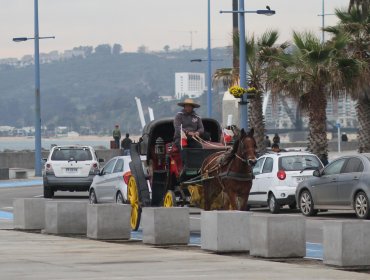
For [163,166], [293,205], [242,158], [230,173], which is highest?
[242,158]

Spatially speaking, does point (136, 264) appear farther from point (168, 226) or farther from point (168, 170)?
point (168, 170)

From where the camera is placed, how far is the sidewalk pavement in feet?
51.8

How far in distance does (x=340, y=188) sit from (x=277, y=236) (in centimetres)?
1084

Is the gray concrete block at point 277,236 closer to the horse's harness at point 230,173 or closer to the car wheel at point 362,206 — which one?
the horse's harness at point 230,173

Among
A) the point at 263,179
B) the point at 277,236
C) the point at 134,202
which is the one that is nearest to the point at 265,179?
the point at 263,179

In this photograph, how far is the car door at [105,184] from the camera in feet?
106

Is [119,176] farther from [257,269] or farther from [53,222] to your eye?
[257,269]

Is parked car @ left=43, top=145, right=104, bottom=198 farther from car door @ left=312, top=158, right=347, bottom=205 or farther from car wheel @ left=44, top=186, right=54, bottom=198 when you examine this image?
car door @ left=312, top=158, right=347, bottom=205

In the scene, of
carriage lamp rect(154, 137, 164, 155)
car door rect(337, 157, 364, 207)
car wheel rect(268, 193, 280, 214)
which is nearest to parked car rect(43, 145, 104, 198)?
car wheel rect(268, 193, 280, 214)

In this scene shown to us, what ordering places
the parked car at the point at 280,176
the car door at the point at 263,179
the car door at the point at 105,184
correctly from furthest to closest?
the car door at the point at 263,179 → the car door at the point at 105,184 → the parked car at the point at 280,176

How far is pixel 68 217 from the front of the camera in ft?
78.9

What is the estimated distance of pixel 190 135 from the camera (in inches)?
945

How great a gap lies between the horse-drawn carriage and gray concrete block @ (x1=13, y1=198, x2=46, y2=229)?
5.74 feet

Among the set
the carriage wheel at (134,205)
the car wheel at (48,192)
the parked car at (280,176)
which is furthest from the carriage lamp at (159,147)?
the car wheel at (48,192)
